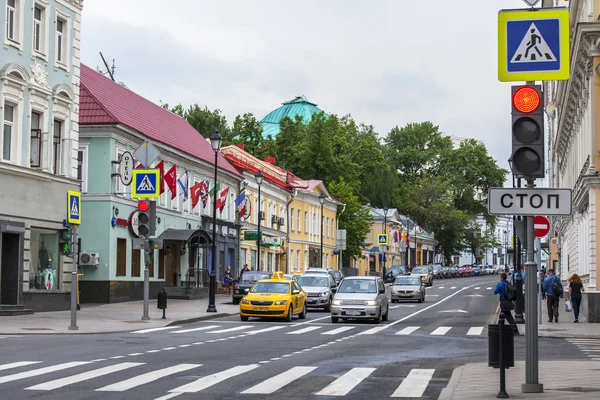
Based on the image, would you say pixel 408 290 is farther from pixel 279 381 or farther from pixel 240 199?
pixel 279 381

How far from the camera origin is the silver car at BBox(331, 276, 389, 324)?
105 feet

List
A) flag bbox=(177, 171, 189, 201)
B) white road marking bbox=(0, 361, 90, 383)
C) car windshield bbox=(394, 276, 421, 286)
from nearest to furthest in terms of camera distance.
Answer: white road marking bbox=(0, 361, 90, 383), flag bbox=(177, 171, 189, 201), car windshield bbox=(394, 276, 421, 286)

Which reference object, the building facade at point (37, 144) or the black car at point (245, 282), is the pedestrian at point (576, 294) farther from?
the building facade at point (37, 144)

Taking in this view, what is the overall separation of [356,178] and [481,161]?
3246 cm

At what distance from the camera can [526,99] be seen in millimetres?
11508

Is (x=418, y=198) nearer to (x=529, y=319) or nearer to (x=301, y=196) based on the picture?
(x=301, y=196)

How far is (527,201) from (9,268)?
2384 centimetres

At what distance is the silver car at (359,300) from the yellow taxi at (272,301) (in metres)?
1.47

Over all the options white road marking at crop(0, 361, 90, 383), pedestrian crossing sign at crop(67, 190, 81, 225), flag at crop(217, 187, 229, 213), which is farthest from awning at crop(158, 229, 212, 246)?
white road marking at crop(0, 361, 90, 383)

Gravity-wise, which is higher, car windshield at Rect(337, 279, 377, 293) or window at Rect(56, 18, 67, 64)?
window at Rect(56, 18, 67, 64)

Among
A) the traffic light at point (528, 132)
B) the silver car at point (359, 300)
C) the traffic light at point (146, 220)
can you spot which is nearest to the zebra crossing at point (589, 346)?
the silver car at point (359, 300)

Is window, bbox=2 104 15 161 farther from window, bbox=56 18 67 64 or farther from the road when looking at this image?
the road

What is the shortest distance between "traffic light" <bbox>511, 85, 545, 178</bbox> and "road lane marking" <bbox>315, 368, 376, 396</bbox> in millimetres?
3892

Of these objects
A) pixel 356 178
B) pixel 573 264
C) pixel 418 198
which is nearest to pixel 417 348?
pixel 573 264
